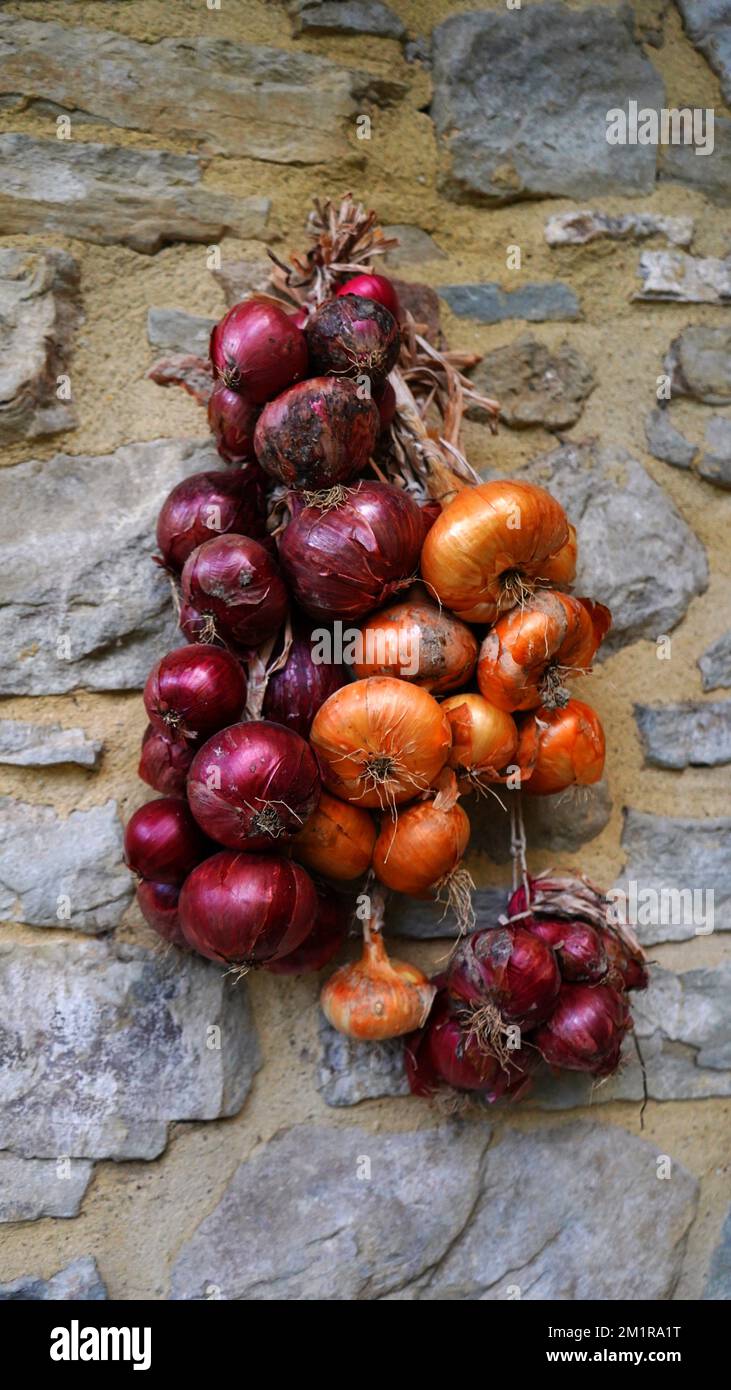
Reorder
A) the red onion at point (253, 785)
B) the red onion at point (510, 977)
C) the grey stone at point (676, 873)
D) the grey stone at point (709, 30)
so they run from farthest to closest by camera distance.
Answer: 1. the grey stone at point (709, 30)
2. the grey stone at point (676, 873)
3. the red onion at point (510, 977)
4. the red onion at point (253, 785)

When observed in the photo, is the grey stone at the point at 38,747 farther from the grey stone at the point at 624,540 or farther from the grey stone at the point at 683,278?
the grey stone at the point at 683,278

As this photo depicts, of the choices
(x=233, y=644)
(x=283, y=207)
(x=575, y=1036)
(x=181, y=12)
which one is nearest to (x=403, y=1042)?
(x=575, y=1036)

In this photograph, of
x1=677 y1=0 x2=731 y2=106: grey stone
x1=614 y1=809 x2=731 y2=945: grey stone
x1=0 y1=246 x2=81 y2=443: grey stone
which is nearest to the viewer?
x1=0 y1=246 x2=81 y2=443: grey stone

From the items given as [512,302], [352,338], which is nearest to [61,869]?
[352,338]

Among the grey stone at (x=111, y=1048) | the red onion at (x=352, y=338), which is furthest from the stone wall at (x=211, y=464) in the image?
the red onion at (x=352, y=338)

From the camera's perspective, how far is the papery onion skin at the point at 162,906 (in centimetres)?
92

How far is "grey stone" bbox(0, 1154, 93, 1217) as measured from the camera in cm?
94

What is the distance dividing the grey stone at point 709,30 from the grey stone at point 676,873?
40.2 inches

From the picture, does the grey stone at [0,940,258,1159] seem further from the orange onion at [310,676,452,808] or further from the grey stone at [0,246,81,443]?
the grey stone at [0,246,81,443]

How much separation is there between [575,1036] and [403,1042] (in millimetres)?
194

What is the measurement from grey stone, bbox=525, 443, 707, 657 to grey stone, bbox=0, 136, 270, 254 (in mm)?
498

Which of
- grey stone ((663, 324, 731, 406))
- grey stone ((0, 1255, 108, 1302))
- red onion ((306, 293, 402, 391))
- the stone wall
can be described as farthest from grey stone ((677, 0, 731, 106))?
grey stone ((0, 1255, 108, 1302))
